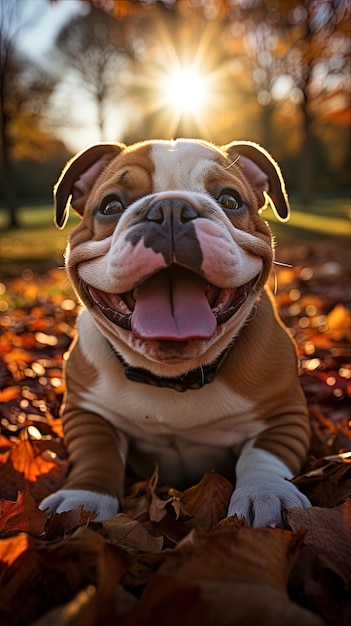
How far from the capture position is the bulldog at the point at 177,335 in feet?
6.55

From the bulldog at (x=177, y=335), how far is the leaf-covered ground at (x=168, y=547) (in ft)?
0.44

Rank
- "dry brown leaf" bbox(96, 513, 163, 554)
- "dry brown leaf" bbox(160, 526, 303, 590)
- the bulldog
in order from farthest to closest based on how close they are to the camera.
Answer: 1. the bulldog
2. "dry brown leaf" bbox(96, 513, 163, 554)
3. "dry brown leaf" bbox(160, 526, 303, 590)

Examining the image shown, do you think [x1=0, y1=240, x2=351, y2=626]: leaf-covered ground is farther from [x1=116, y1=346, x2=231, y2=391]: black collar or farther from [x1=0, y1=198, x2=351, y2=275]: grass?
[x1=0, y1=198, x2=351, y2=275]: grass

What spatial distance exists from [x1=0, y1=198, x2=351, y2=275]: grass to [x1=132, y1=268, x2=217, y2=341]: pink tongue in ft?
26.7

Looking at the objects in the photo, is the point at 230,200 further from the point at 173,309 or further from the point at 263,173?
the point at 173,309

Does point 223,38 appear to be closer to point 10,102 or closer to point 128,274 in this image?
point 10,102

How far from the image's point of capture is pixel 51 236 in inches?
663

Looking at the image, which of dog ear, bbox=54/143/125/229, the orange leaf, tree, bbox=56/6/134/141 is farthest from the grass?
tree, bbox=56/6/134/141

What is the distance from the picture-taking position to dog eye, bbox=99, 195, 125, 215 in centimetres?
238

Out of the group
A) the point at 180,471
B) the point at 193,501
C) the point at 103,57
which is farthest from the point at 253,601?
the point at 103,57

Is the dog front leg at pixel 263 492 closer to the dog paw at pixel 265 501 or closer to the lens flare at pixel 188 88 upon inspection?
the dog paw at pixel 265 501

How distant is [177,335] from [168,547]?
615mm

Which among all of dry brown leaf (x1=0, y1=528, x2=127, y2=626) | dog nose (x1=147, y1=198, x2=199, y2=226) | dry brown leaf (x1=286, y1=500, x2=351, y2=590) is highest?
dog nose (x1=147, y1=198, x2=199, y2=226)

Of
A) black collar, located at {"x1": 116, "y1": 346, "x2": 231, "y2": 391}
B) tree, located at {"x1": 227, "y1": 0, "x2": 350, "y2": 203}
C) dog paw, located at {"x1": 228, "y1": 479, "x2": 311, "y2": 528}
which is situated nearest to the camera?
dog paw, located at {"x1": 228, "y1": 479, "x2": 311, "y2": 528}
